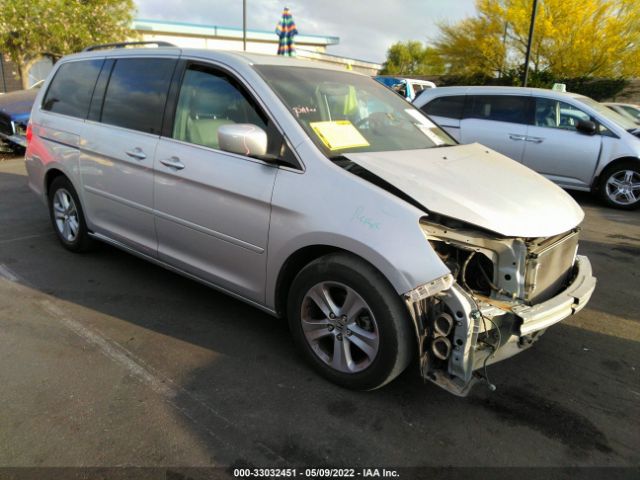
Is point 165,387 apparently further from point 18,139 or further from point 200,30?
point 200,30

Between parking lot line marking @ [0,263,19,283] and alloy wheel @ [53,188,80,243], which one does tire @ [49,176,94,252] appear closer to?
alloy wheel @ [53,188,80,243]

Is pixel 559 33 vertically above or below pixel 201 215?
above

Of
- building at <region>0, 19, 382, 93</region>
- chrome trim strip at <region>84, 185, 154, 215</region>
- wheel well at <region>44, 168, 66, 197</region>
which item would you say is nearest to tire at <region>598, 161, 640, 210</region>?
chrome trim strip at <region>84, 185, 154, 215</region>

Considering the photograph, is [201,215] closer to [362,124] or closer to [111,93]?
[362,124]

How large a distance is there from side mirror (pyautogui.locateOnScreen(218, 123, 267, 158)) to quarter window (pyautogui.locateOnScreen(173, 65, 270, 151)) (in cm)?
24

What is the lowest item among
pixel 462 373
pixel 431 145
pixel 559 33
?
pixel 462 373

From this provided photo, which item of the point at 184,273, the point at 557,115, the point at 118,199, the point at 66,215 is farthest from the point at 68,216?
the point at 557,115

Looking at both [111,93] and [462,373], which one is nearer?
[462,373]

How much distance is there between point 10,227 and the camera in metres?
5.87

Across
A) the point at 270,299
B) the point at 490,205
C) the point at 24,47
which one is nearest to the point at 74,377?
the point at 270,299

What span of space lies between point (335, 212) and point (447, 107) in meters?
7.13

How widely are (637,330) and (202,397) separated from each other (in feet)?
10.4

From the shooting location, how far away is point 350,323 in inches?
109

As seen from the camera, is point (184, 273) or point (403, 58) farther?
point (403, 58)
